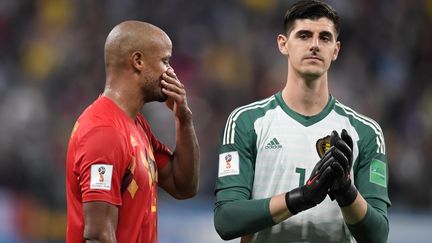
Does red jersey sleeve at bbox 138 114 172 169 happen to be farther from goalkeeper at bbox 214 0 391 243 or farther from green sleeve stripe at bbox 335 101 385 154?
green sleeve stripe at bbox 335 101 385 154

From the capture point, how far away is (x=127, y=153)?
469 centimetres

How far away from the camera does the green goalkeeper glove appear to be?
15.1 ft

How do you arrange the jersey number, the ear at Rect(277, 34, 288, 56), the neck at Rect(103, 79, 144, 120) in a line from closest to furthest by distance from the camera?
1. the neck at Rect(103, 79, 144, 120)
2. the jersey number
3. the ear at Rect(277, 34, 288, 56)

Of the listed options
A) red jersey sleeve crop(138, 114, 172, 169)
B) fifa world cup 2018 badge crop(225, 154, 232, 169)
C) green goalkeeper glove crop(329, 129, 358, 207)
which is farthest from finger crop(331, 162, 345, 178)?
red jersey sleeve crop(138, 114, 172, 169)

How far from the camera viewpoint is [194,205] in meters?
10.3

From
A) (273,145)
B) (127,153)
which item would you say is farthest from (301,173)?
(127,153)

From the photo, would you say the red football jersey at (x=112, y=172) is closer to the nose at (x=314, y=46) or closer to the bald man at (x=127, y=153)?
the bald man at (x=127, y=153)

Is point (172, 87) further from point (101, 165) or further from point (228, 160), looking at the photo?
point (101, 165)

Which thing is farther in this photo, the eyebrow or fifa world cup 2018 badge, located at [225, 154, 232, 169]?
the eyebrow

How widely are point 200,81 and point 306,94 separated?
25.3ft

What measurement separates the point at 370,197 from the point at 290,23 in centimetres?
109

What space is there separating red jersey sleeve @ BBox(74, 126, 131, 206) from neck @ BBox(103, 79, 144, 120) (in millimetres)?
325

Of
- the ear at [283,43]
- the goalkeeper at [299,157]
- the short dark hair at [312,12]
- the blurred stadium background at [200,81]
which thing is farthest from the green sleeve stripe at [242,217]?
the blurred stadium background at [200,81]

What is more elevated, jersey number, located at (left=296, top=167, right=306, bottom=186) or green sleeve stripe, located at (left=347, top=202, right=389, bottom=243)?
jersey number, located at (left=296, top=167, right=306, bottom=186)
